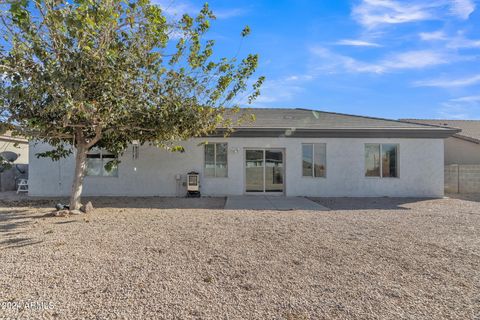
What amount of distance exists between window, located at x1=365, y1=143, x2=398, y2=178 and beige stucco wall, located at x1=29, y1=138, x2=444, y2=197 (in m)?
0.23

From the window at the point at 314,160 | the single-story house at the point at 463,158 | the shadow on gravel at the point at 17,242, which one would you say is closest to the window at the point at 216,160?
the window at the point at 314,160

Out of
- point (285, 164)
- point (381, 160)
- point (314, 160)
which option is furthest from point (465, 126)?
point (285, 164)

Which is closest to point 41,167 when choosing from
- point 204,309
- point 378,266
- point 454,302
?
point 204,309

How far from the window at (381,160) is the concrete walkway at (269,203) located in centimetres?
359

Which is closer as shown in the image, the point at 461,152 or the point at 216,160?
the point at 216,160

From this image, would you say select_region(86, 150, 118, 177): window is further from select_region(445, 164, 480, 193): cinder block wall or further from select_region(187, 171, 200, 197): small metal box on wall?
select_region(445, 164, 480, 193): cinder block wall

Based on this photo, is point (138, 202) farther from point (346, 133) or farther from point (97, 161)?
point (346, 133)

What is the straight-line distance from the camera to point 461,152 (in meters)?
19.4

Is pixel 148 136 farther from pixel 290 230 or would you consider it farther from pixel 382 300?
pixel 382 300

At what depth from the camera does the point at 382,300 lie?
12.1ft

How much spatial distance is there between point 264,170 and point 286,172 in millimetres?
984

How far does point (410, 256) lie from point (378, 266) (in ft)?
3.08

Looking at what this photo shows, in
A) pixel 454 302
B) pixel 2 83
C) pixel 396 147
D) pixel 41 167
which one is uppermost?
pixel 2 83

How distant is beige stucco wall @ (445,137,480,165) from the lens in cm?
1919
